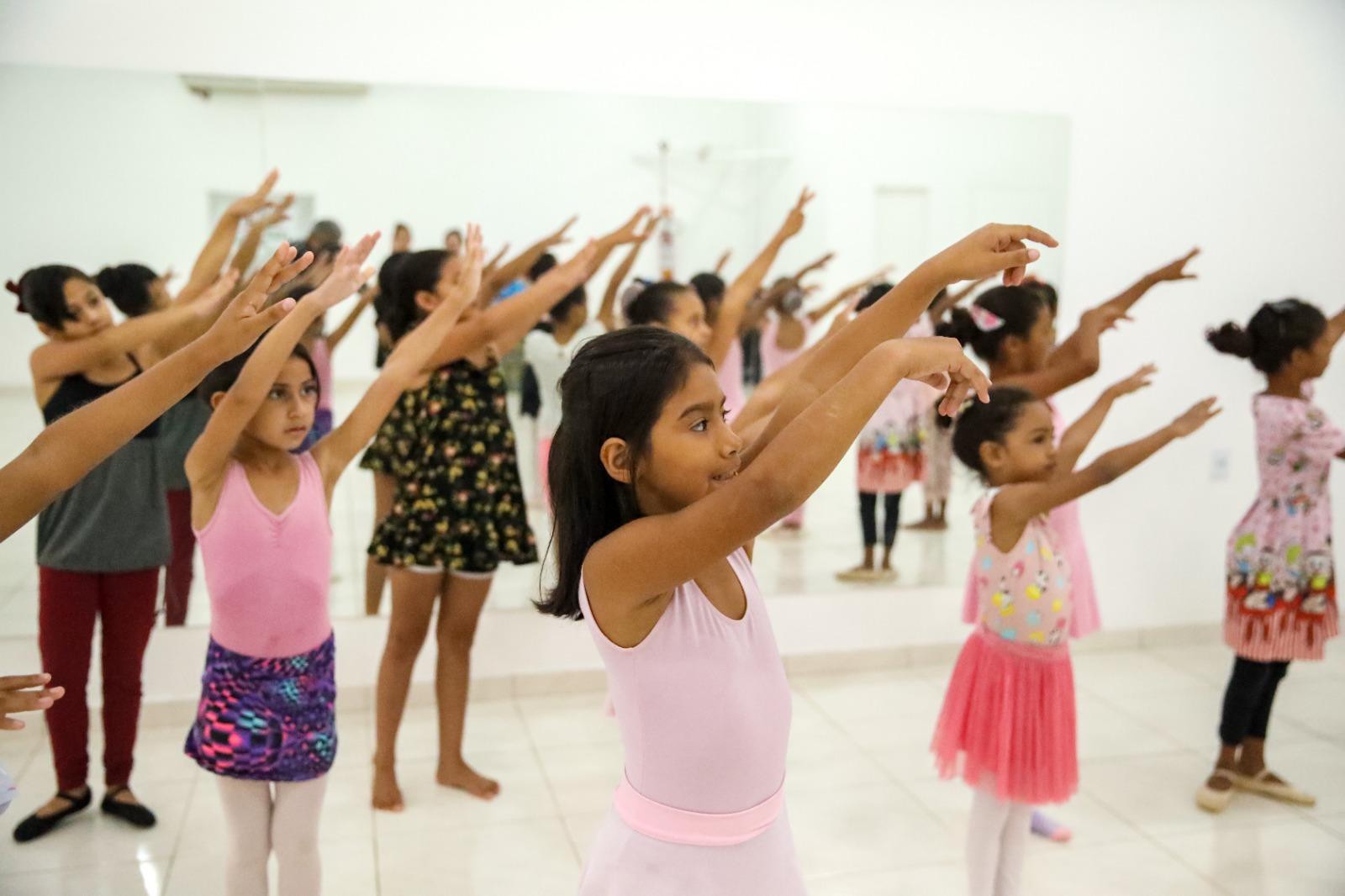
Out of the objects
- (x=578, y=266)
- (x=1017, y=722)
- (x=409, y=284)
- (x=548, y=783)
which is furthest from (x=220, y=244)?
(x=1017, y=722)

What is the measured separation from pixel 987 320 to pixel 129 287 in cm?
215

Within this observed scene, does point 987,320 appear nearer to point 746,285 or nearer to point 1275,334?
point 746,285

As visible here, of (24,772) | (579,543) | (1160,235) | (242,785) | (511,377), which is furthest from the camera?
(1160,235)

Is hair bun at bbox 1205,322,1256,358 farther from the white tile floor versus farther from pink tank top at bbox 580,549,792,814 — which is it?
pink tank top at bbox 580,549,792,814

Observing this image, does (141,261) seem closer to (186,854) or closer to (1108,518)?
(186,854)

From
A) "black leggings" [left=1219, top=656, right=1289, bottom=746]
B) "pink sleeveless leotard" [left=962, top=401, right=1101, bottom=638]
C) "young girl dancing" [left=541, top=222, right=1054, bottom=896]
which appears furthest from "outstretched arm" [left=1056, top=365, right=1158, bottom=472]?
"black leggings" [left=1219, top=656, right=1289, bottom=746]

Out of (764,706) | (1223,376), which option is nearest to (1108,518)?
(1223,376)

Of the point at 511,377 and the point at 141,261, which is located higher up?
the point at 141,261

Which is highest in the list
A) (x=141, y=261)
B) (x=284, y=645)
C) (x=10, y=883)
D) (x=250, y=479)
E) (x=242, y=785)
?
(x=141, y=261)

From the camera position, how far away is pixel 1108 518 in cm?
374

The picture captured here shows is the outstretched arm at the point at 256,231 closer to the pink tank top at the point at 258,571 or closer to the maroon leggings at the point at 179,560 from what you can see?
the maroon leggings at the point at 179,560

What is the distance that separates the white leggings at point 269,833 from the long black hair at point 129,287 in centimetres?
155

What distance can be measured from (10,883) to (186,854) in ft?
1.09

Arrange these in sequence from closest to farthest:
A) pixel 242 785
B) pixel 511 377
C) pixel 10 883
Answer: pixel 242 785 < pixel 10 883 < pixel 511 377
